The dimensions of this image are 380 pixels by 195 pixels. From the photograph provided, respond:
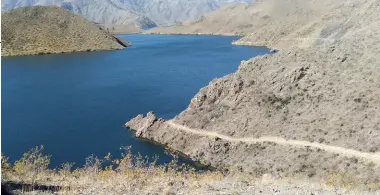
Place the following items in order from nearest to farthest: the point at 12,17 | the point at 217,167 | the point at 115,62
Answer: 1. the point at 217,167
2. the point at 115,62
3. the point at 12,17

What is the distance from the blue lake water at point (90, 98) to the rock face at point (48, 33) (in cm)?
1907

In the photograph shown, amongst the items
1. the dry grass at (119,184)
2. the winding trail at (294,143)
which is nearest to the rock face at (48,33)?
the winding trail at (294,143)

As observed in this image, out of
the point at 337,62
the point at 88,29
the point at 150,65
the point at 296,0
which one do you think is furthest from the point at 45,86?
the point at 296,0

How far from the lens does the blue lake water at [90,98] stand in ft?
122

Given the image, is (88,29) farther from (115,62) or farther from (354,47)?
(354,47)

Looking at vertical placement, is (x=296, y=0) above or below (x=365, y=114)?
above

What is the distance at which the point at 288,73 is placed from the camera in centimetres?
3947

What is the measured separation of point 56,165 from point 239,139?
16.2 m

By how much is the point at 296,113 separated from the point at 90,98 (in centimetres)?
3096

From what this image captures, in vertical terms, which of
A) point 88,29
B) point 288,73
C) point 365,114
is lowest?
point 365,114

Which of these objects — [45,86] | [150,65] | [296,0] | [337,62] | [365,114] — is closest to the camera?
[365,114]

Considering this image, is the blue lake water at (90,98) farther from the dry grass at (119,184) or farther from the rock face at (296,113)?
the dry grass at (119,184)

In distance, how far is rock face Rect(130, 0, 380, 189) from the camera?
28.5 m

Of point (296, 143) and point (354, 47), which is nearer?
point (296, 143)
